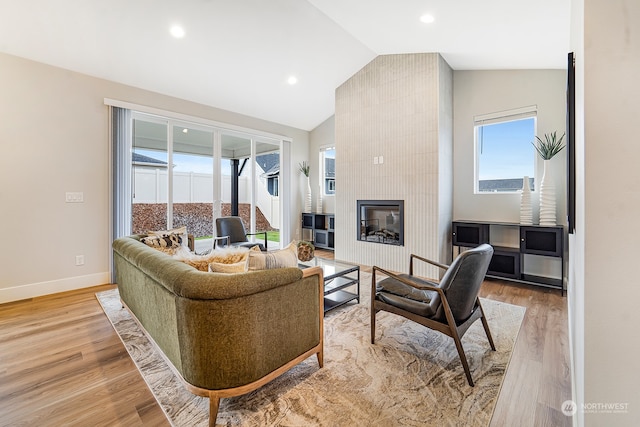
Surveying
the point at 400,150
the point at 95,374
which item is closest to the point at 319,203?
the point at 400,150

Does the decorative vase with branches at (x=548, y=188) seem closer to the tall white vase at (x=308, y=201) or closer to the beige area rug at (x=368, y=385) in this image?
the beige area rug at (x=368, y=385)

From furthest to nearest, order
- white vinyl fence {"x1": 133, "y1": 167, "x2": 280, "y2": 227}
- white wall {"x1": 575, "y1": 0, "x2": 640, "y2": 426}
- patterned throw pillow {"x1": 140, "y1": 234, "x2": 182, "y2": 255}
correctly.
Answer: white vinyl fence {"x1": 133, "y1": 167, "x2": 280, "y2": 227}
patterned throw pillow {"x1": 140, "y1": 234, "x2": 182, "y2": 255}
white wall {"x1": 575, "y1": 0, "x2": 640, "y2": 426}

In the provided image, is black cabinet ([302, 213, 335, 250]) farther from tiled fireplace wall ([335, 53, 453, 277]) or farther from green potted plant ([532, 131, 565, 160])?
green potted plant ([532, 131, 565, 160])

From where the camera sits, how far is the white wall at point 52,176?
10.3 ft

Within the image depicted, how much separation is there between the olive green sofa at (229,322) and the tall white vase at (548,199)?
3316 mm

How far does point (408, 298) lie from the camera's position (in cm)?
217

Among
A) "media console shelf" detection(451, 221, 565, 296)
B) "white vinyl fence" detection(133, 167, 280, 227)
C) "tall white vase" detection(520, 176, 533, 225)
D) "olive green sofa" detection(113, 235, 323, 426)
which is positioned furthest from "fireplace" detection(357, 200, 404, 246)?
"olive green sofa" detection(113, 235, 323, 426)

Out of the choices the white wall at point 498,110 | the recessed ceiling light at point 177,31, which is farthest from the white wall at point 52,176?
the white wall at point 498,110

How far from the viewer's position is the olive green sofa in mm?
1401

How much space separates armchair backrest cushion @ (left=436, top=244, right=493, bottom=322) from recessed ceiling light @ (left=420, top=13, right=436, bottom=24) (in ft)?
8.42

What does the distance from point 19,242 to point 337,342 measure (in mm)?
3827

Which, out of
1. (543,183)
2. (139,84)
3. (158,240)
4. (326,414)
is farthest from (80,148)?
(543,183)

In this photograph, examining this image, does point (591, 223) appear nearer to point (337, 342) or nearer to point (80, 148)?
point (337, 342)

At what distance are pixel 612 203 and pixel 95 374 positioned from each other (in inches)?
116
